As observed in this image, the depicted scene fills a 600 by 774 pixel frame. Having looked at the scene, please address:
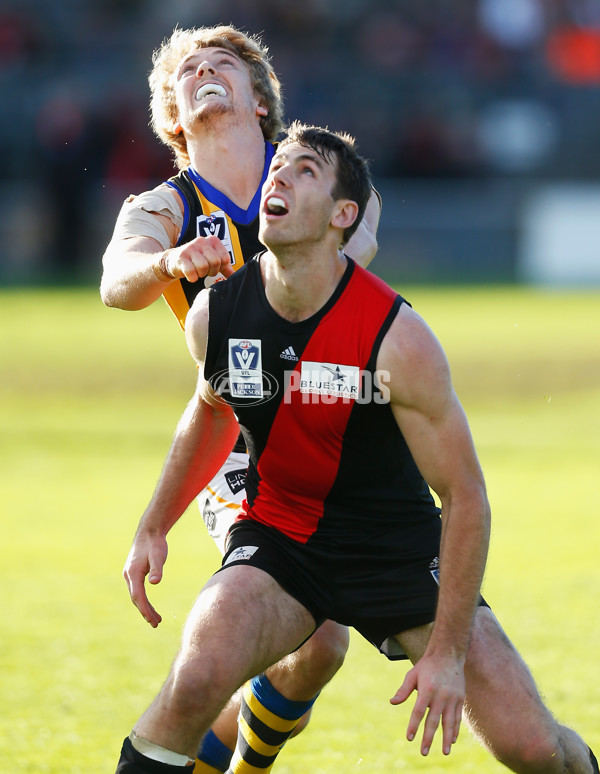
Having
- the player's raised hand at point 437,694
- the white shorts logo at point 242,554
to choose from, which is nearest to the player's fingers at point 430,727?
the player's raised hand at point 437,694

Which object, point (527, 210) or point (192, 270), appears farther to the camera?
point (527, 210)

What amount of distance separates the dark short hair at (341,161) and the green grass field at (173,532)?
249 cm

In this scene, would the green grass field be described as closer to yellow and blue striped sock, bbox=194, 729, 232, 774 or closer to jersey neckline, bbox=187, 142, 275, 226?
yellow and blue striped sock, bbox=194, 729, 232, 774

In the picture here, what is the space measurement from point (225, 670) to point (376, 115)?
81.0 ft

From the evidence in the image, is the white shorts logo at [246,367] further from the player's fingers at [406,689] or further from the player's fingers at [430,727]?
the player's fingers at [430,727]

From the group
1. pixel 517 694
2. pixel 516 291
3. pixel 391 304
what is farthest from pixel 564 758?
pixel 516 291

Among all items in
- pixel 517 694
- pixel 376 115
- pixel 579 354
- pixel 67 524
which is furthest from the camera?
pixel 376 115

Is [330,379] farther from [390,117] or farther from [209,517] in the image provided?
[390,117]

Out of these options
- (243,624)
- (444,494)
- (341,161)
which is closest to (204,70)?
(341,161)

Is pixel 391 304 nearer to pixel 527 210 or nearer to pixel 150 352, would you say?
pixel 150 352

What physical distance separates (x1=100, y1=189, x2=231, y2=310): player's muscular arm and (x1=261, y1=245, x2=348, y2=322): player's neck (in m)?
0.17

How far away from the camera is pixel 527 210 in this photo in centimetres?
2559

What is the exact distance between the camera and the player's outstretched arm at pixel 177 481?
14.5 ft

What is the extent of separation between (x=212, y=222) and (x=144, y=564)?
1.38 meters
